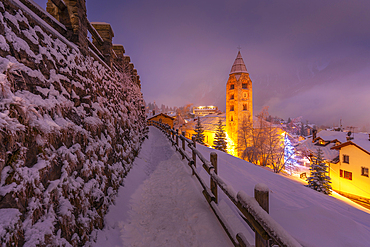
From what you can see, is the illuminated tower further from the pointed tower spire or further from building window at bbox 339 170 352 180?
building window at bbox 339 170 352 180

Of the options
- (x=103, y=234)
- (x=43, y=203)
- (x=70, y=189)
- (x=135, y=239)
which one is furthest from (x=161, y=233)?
(x=43, y=203)

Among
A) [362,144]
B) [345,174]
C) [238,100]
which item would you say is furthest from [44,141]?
[238,100]

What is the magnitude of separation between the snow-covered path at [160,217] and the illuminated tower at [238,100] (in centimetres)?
3691

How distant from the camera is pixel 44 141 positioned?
6.85 ft

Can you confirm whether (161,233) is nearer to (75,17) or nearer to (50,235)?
(50,235)

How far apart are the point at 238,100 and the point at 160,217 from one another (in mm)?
40756

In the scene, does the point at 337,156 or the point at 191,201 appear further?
the point at 337,156

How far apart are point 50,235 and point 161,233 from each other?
2108mm

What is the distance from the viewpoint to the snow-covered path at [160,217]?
3045 mm

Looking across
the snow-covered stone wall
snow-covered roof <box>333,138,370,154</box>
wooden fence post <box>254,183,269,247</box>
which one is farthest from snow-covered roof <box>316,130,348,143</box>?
the snow-covered stone wall

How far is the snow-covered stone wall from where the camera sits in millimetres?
1623

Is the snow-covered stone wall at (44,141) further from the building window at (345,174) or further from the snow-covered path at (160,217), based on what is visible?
the building window at (345,174)

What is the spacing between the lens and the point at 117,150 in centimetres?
507

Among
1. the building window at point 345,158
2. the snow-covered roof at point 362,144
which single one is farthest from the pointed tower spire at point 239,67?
the building window at point 345,158
